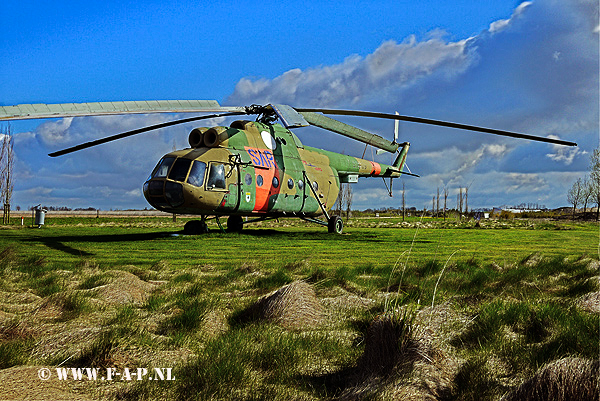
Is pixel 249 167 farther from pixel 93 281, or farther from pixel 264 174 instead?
pixel 93 281

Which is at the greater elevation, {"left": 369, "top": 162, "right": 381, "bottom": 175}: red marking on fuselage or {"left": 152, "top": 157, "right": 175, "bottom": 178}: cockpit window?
{"left": 369, "top": 162, "right": 381, "bottom": 175}: red marking on fuselage

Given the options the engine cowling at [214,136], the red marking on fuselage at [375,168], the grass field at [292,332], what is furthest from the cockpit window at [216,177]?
the red marking on fuselage at [375,168]

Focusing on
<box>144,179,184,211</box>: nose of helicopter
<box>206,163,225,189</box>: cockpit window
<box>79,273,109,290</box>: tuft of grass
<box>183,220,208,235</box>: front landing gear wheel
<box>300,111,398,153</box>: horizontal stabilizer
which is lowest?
<box>79,273,109,290</box>: tuft of grass

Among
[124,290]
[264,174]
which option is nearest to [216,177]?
[264,174]

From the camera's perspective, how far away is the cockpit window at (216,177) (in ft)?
46.4

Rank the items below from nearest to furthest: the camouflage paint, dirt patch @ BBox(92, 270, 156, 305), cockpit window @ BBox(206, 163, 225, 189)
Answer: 1. dirt patch @ BBox(92, 270, 156, 305)
2. the camouflage paint
3. cockpit window @ BBox(206, 163, 225, 189)

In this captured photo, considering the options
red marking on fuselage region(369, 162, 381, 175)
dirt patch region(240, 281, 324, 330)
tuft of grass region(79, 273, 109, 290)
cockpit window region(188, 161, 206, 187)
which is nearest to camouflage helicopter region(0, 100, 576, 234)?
cockpit window region(188, 161, 206, 187)

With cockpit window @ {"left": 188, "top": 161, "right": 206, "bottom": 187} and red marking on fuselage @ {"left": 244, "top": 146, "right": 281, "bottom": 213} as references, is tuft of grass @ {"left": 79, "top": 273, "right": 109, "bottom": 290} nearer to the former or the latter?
cockpit window @ {"left": 188, "top": 161, "right": 206, "bottom": 187}

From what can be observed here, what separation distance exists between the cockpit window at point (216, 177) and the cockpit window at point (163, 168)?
1.23 metres

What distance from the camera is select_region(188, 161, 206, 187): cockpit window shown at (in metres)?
13.7

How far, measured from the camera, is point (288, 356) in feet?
11.3

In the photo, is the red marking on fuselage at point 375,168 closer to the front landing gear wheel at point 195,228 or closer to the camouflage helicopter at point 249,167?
the camouflage helicopter at point 249,167

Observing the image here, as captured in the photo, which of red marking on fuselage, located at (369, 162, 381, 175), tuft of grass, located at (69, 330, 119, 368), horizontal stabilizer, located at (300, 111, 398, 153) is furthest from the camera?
red marking on fuselage, located at (369, 162, 381, 175)

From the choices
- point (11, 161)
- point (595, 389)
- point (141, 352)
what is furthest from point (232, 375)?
point (11, 161)
